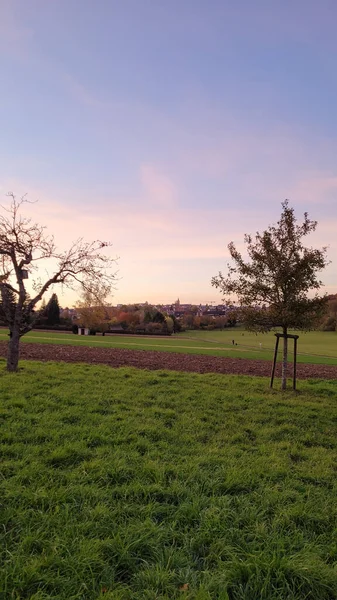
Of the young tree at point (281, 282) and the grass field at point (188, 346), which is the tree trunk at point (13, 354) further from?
the grass field at point (188, 346)

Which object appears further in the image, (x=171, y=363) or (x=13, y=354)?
(x=171, y=363)

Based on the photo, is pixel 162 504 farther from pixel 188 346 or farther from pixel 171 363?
pixel 188 346

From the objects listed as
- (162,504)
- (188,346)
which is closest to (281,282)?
(162,504)

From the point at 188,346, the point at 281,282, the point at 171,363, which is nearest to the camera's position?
the point at 281,282

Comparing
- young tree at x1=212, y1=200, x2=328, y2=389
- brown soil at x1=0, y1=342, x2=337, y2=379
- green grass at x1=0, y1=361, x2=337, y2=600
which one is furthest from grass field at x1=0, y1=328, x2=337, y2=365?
green grass at x1=0, y1=361, x2=337, y2=600

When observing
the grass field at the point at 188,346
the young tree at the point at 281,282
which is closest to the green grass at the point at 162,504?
the young tree at the point at 281,282

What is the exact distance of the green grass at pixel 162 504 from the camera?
327 centimetres

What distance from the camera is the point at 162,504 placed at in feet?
15.0

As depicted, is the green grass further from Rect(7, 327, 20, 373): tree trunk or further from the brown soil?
the brown soil

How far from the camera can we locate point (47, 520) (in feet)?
13.1

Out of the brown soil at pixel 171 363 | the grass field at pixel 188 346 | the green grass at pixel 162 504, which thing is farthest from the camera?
the grass field at pixel 188 346

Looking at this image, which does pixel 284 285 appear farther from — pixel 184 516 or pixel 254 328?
pixel 184 516

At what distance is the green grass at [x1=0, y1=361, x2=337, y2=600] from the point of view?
327cm

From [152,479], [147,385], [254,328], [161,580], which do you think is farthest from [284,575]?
[254,328]
